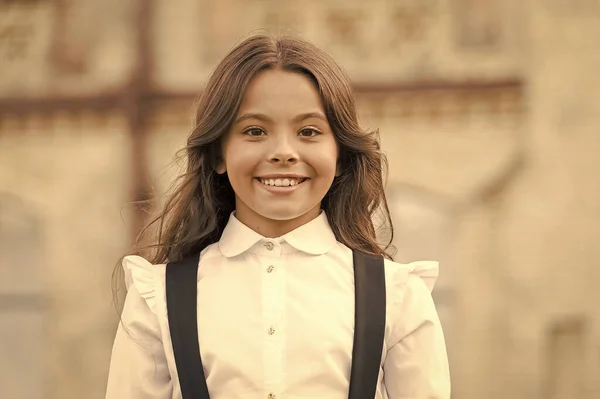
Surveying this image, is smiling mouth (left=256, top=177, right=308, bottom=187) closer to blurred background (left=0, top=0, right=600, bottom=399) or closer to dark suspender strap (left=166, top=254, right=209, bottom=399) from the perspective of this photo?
dark suspender strap (left=166, top=254, right=209, bottom=399)

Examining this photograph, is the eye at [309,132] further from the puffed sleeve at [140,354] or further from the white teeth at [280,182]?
the puffed sleeve at [140,354]

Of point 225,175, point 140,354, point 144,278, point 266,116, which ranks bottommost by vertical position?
point 140,354

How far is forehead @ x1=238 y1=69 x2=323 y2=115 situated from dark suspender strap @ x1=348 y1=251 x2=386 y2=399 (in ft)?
0.93

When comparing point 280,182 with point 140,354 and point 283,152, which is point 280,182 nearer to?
point 283,152

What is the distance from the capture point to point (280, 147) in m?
1.51

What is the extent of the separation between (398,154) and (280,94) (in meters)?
2.52

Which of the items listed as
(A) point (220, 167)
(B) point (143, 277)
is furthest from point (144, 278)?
(A) point (220, 167)

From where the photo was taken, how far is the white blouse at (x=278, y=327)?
4.84ft

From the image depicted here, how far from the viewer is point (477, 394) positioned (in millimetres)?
3893

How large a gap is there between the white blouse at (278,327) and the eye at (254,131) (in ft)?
0.51

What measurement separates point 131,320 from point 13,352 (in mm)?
2884

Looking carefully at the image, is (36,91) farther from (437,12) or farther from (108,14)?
(437,12)

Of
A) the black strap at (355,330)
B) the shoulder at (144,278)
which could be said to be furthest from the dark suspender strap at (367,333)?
the shoulder at (144,278)

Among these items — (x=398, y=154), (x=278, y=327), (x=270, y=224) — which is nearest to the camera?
(x=278, y=327)
